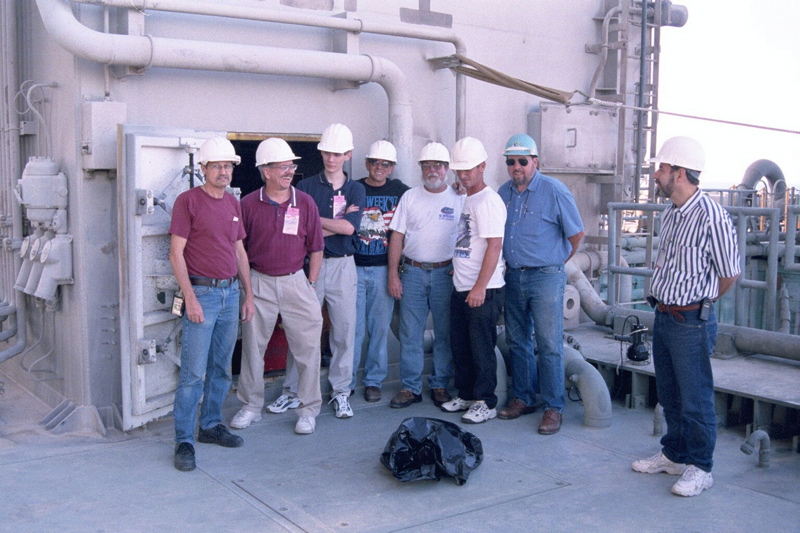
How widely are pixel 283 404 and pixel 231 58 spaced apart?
8.24 feet

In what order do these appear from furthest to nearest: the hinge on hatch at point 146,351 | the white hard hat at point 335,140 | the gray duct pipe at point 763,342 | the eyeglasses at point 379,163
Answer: the gray duct pipe at point 763,342, the eyeglasses at point 379,163, the white hard hat at point 335,140, the hinge on hatch at point 146,351

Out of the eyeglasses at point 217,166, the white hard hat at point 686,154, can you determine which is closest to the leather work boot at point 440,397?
the eyeglasses at point 217,166

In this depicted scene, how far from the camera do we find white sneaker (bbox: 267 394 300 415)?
20.4 ft

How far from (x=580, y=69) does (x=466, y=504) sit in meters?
5.15

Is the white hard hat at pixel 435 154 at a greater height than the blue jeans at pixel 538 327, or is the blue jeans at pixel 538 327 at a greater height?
the white hard hat at pixel 435 154

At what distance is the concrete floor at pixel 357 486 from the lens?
4.34 m

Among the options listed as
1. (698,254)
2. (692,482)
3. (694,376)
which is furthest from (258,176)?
(692,482)

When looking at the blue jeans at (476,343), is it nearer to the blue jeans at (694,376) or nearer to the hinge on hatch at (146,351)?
the blue jeans at (694,376)

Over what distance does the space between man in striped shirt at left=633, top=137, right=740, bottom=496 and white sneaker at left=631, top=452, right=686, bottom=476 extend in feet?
0.55

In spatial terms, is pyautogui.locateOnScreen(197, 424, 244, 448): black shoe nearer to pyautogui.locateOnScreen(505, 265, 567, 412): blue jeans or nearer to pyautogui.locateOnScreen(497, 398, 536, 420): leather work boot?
pyautogui.locateOnScreen(497, 398, 536, 420): leather work boot

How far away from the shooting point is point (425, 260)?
632 cm

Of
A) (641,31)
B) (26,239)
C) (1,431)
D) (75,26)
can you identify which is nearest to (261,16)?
(75,26)

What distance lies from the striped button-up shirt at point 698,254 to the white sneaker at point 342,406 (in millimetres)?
2444

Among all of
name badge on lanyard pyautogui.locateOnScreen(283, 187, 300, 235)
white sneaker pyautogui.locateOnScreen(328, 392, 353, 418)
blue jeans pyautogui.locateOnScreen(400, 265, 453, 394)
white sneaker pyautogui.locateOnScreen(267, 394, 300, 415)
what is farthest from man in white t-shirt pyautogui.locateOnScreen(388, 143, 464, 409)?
name badge on lanyard pyautogui.locateOnScreen(283, 187, 300, 235)
